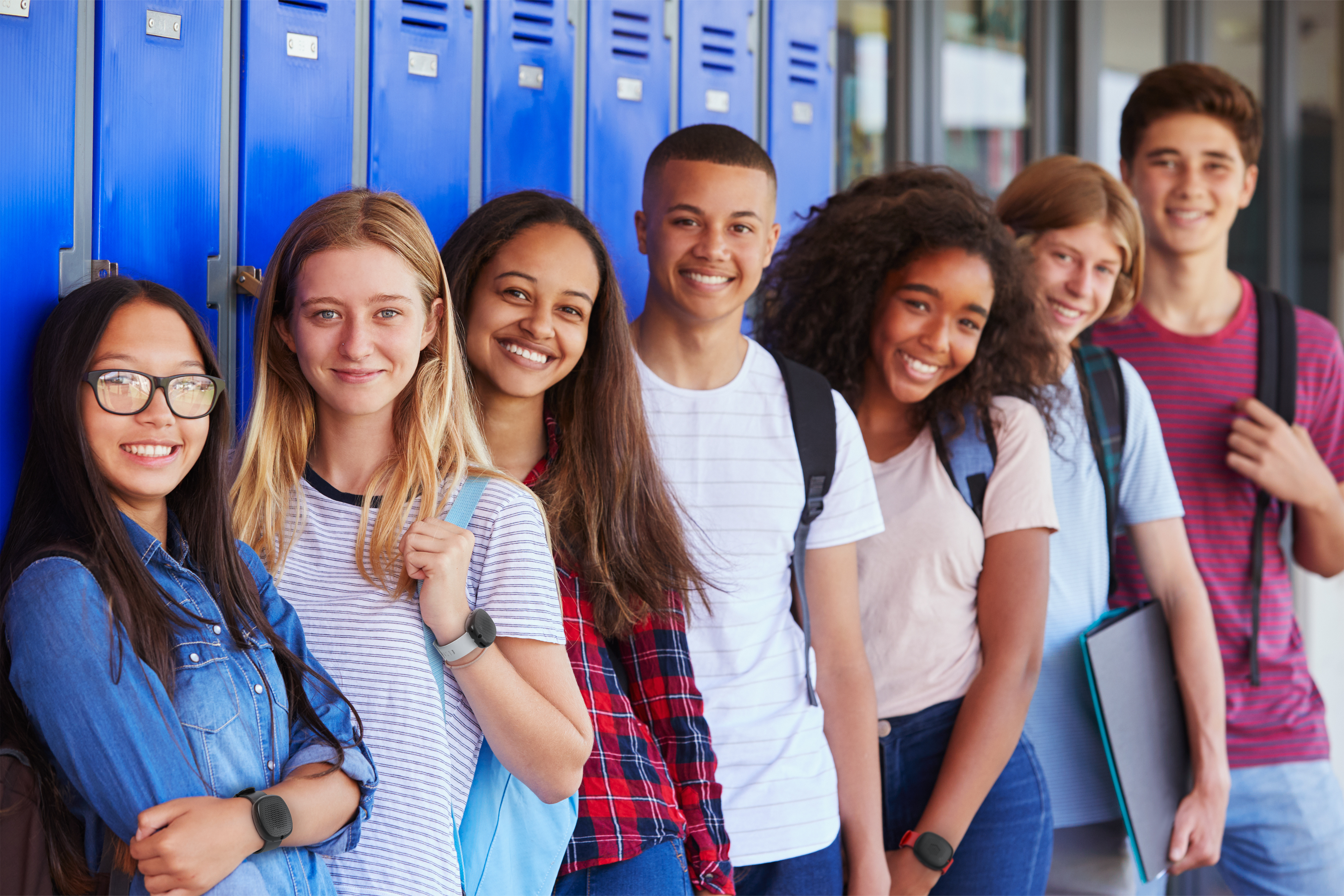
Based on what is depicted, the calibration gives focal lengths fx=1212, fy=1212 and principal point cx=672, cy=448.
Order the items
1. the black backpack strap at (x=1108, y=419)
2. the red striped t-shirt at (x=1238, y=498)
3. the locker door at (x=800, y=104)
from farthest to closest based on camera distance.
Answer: the locker door at (x=800, y=104)
the red striped t-shirt at (x=1238, y=498)
the black backpack strap at (x=1108, y=419)

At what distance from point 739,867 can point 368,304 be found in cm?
112

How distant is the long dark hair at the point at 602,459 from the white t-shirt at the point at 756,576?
109 mm

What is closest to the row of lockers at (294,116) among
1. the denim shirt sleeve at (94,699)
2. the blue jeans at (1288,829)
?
the denim shirt sleeve at (94,699)

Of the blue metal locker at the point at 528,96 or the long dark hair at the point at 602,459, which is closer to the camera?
the long dark hair at the point at 602,459

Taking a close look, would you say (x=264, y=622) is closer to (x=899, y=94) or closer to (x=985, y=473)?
(x=985, y=473)

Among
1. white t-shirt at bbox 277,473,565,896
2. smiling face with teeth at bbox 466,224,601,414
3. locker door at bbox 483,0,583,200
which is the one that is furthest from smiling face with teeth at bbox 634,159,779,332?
white t-shirt at bbox 277,473,565,896

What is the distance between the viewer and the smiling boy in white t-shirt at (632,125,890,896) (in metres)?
2.07

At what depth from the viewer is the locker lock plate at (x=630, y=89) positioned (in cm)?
272

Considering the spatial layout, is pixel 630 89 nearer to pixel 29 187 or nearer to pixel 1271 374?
pixel 29 187

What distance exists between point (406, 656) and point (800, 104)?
6.61ft

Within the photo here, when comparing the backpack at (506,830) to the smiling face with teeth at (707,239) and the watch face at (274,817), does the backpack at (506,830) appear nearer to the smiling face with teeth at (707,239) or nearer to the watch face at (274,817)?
the watch face at (274,817)

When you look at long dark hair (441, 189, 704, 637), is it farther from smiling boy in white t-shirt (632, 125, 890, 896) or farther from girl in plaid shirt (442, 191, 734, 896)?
smiling boy in white t-shirt (632, 125, 890, 896)

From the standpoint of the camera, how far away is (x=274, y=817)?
143cm

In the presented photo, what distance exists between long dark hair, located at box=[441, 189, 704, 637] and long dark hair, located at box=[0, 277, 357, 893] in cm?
47
